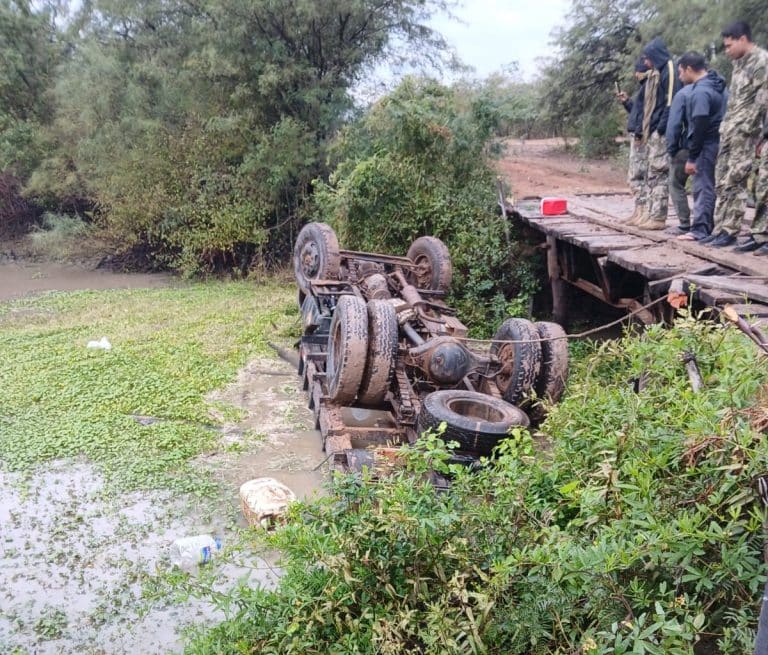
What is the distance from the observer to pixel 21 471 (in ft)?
17.9

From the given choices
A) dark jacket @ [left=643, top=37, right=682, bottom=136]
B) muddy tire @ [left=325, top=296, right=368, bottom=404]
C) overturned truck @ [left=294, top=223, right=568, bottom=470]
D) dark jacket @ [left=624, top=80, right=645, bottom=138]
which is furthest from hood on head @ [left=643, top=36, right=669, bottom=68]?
muddy tire @ [left=325, top=296, right=368, bottom=404]

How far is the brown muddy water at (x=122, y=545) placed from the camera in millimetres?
3682

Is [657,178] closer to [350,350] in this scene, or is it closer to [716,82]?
[716,82]

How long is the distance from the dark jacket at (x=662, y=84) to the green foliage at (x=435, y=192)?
319cm

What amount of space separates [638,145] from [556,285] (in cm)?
218

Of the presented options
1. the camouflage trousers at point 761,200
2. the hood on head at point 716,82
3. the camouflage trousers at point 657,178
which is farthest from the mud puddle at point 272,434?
the hood on head at point 716,82

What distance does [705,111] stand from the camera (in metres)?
6.57

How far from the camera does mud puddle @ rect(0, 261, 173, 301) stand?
1495 cm

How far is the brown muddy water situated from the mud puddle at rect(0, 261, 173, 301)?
959cm

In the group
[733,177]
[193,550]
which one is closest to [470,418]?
[193,550]

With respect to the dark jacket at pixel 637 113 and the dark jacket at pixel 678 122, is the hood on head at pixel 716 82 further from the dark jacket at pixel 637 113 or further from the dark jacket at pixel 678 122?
the dark jacket at pixel 637 113

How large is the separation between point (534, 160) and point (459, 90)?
763 cm

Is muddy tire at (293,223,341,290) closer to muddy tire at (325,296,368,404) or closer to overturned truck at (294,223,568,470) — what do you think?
overturned truck at (294,223,568,470)

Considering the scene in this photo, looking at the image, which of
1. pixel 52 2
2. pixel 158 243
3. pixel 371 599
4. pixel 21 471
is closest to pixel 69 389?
pixel 21 471
